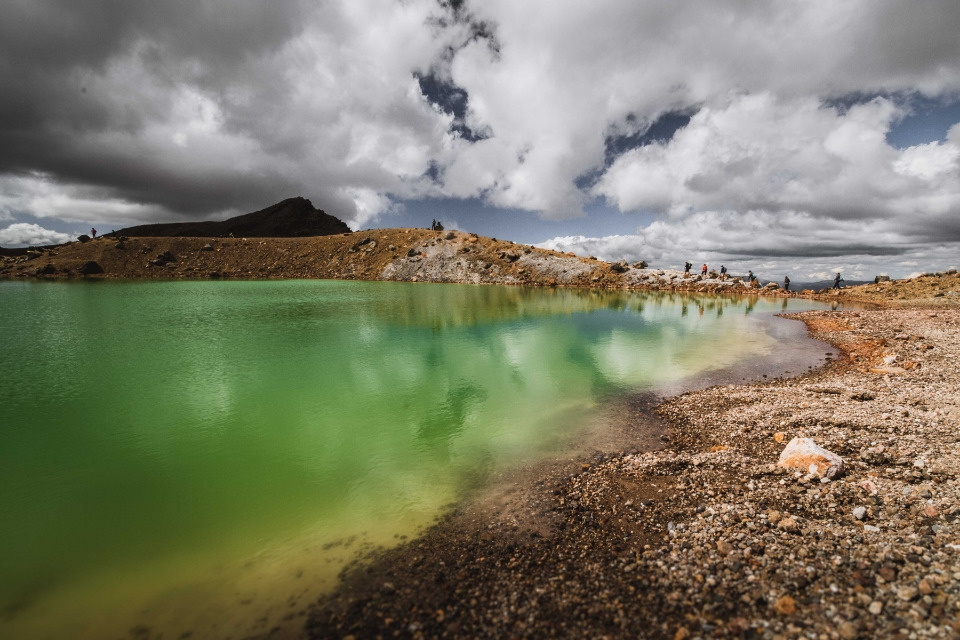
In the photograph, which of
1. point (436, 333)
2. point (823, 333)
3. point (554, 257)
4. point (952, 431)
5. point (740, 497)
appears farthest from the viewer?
point (554, 257)

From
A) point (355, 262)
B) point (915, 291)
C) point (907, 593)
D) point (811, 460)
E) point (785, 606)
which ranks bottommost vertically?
point (785, 606)

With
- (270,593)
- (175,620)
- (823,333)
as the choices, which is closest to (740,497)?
(270,593)

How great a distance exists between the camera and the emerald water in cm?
780

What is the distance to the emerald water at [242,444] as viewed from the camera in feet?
25.6

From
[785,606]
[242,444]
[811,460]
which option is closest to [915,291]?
[811,460]

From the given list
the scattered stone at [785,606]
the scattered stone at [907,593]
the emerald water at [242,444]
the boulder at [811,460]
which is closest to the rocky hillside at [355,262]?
the emerald water at [242,444]

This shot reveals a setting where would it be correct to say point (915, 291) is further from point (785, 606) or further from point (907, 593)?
point (785, 606)

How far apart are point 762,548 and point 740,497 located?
2.07 meters

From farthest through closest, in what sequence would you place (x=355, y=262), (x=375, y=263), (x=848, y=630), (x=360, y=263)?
(x=355, y=262) → (x=360, y=263) → (x=375, y=263) → (x=848, y=630)

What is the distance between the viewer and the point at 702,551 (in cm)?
756

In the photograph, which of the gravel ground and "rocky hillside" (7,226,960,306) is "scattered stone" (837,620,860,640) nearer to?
the gravel ground

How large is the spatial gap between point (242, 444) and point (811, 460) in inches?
713

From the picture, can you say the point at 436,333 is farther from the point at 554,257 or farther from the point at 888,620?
the point at 554,257

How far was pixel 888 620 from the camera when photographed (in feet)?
18.0
